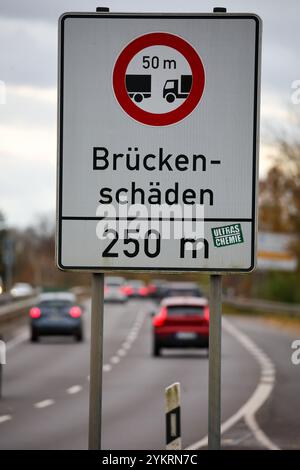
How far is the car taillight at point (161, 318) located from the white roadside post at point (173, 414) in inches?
1117

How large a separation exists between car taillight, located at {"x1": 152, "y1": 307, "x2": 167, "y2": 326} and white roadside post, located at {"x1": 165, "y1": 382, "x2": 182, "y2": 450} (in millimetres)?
28361

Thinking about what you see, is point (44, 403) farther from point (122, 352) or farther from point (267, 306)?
point (267, 306)

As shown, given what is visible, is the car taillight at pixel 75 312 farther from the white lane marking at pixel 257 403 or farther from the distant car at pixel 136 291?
the distant car at pixel 136 291

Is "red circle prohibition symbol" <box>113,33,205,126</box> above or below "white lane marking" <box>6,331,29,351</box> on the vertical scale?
above

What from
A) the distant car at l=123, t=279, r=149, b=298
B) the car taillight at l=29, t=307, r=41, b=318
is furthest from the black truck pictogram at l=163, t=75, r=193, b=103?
the distant car at l=123, t=279, r=149, b=298

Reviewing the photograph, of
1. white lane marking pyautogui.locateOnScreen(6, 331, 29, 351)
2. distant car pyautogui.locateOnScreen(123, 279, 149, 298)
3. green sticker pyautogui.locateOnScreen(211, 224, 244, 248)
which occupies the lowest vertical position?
distant car pyautogui.locateOnScreen(123, 279, 149, 298)

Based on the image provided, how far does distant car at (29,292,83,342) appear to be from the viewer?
4238cm

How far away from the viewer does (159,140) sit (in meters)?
6.25

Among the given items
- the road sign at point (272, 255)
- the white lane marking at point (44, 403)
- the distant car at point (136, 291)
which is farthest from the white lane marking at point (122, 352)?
the distant car at point (136, 291)

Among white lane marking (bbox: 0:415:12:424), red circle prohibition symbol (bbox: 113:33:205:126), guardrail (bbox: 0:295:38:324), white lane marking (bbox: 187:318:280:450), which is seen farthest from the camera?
guardrail (bbox: 0:295:38:324)

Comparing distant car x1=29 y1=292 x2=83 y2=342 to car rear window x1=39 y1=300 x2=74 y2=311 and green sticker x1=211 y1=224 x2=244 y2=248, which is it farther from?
green sticker x1=211 y1=224 x2=244 y2=248

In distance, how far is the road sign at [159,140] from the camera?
6191 mm

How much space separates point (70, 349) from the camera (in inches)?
1602
